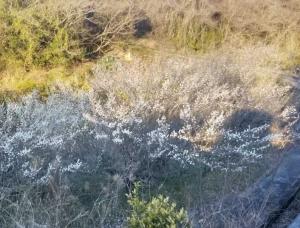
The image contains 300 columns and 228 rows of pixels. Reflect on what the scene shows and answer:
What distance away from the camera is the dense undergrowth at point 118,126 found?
6.38 meters

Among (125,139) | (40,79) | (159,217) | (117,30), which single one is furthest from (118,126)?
(117,30)

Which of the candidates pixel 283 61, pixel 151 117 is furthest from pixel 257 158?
pixel 283 61

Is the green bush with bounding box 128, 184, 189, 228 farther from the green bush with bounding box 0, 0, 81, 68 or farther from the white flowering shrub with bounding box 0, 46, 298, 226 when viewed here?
the green bush with bounding box 0, 0, 81, 68

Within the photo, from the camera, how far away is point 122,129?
23.2ft

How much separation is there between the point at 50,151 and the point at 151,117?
162 cm

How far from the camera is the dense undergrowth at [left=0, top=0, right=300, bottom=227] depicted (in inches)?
251

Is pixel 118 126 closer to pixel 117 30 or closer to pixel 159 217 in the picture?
pixel 159 217

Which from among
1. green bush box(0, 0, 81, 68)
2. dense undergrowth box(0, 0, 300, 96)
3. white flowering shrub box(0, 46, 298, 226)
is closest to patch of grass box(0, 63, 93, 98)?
dense undergrowth box(0, 0, 300, 96)

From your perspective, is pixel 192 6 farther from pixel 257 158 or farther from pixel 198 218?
pixel 198 218

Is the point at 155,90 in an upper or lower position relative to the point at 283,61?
upper

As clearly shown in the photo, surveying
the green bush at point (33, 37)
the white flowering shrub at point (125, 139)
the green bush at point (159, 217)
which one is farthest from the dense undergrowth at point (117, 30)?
the green bush at point (159, 217)

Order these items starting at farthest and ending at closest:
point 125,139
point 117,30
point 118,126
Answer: point 117,30, point 125,139, point 118,126

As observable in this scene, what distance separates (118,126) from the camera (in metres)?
7.01

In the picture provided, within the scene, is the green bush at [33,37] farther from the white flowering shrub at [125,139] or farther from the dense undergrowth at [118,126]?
the white flowering shrub at [125,139]
